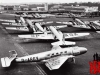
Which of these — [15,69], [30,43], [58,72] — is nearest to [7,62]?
[15,69]

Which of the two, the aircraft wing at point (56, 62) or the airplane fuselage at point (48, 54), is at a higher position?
the airplane fuselage at point (48, 54)

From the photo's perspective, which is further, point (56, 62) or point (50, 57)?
point (50, 57)

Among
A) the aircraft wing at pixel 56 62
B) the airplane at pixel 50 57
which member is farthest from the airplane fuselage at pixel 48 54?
the aircraft wing at pixel 56 62

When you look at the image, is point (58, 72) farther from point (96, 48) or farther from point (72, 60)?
point (96, 48)

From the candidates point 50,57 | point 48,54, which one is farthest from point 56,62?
point 48,54

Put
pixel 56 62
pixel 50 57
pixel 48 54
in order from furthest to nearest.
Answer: pixel 50 57 → pixel 48 54 → pixel 56 62

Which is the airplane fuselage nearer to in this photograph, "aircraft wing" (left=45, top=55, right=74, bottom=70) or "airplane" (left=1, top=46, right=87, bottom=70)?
"airplane" (left=1, top=46, right=87, bottom=70)

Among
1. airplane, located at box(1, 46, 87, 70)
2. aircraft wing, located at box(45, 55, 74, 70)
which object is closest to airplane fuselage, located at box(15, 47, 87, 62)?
airplane, located at box(1, 46, 87, 70)

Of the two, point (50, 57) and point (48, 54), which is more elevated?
point (48, 54)

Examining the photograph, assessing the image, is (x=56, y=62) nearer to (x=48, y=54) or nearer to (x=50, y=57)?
(x=50, y=57)

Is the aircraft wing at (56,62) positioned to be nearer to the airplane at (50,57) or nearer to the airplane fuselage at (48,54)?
the airplane at (50,57)
